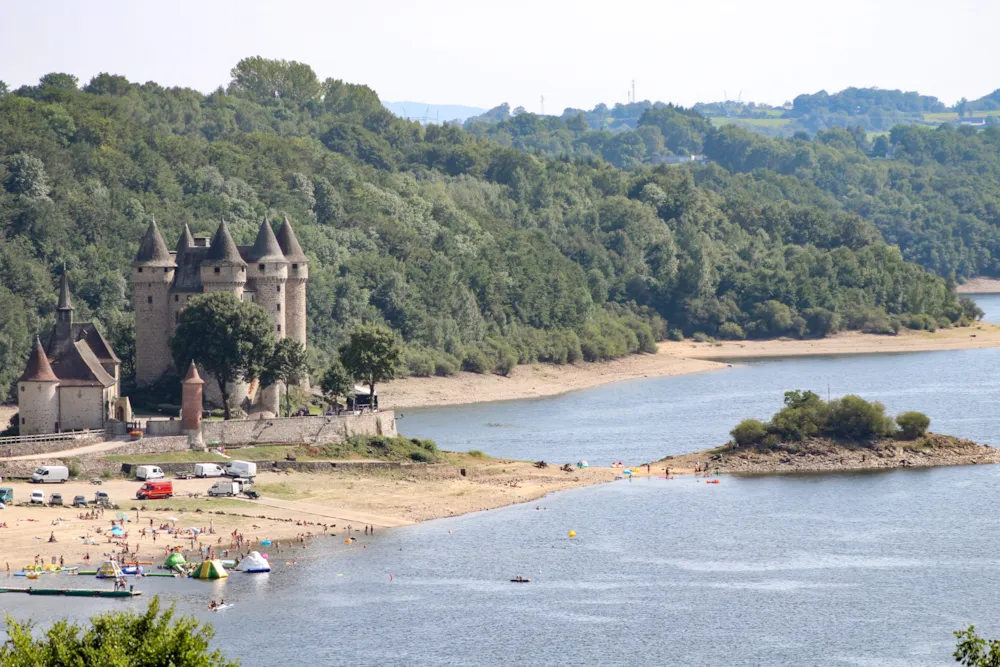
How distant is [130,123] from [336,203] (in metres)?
21.2

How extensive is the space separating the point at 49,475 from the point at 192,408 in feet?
27.6

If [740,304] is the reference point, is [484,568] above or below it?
below

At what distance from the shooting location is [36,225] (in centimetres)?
14738

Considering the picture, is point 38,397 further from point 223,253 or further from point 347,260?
point 347,260

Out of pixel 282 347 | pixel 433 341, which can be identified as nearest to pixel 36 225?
pixel 433 341

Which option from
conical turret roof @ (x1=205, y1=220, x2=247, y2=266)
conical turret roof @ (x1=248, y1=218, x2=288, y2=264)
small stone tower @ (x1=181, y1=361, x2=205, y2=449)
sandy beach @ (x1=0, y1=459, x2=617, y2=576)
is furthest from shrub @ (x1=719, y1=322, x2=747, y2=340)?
small stone tower @ (x1=181, y1=361, x2=205, y2=449)

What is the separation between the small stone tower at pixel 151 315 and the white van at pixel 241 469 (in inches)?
478

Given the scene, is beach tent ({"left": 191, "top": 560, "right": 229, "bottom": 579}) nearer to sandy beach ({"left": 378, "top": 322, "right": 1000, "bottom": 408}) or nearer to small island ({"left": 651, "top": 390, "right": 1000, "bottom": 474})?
small island ({"left": 651, "top": 390, "right": 1000, "bottom": 474})

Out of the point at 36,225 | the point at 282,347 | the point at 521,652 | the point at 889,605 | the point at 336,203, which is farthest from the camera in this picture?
the point at 336,203

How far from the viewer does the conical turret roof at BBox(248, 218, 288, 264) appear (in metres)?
103

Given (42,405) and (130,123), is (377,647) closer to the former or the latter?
(42,405)

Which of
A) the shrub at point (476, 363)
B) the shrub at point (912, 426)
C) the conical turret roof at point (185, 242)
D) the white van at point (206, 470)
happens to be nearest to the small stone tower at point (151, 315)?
the conical turret roof at point (185, 242)

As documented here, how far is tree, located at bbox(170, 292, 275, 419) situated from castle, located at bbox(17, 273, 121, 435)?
4566 mm

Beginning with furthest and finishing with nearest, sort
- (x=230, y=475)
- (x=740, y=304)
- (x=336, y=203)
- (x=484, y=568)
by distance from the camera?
(x=740, y=304) < (x=336, y=203) < (x=230, y=475) < (x=484, y=568)
